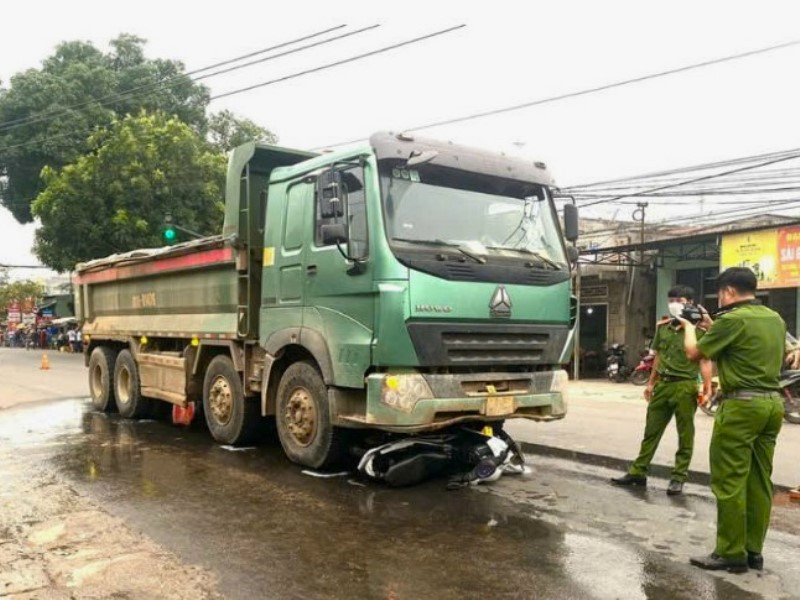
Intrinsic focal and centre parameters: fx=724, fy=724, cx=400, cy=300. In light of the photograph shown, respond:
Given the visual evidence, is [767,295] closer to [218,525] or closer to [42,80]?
[218,525]

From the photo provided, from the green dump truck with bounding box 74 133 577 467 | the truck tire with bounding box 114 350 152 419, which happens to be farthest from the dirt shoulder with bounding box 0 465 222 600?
the truck tire with bounding box 114 350 152 419

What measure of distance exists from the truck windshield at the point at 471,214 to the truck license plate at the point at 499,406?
1183mm

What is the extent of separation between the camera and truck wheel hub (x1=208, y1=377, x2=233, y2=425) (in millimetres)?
7883

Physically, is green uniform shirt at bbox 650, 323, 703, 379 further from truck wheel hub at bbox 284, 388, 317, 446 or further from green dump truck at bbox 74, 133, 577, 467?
truck wheel hub at bbox 284, 388, 317, 446

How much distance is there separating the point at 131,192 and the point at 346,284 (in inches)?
784

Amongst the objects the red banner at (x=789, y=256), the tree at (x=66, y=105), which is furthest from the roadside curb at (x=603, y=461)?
the tree at (x=66, y=105)

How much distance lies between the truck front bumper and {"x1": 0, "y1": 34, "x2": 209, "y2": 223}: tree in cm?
2337

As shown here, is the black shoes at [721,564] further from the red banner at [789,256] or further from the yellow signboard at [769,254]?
the red banner at [789,256]

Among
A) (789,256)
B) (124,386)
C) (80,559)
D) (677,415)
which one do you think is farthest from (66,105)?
(677,415)

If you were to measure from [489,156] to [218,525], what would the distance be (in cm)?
377

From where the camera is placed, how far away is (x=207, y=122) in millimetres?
30656

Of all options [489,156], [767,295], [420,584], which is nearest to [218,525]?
[420,584]

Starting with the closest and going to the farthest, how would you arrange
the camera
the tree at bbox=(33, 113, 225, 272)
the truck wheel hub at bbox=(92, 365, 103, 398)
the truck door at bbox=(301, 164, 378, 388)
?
1. the camera
2. the truck door at bbox=(301, 164, 378, 388)
3. the truck wheel hub at bbox=(92, 365, 103, 398)
4. the tree at bbox=(33, 113, 225, 272)

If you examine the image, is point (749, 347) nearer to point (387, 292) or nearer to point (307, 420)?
point (387, 292)
